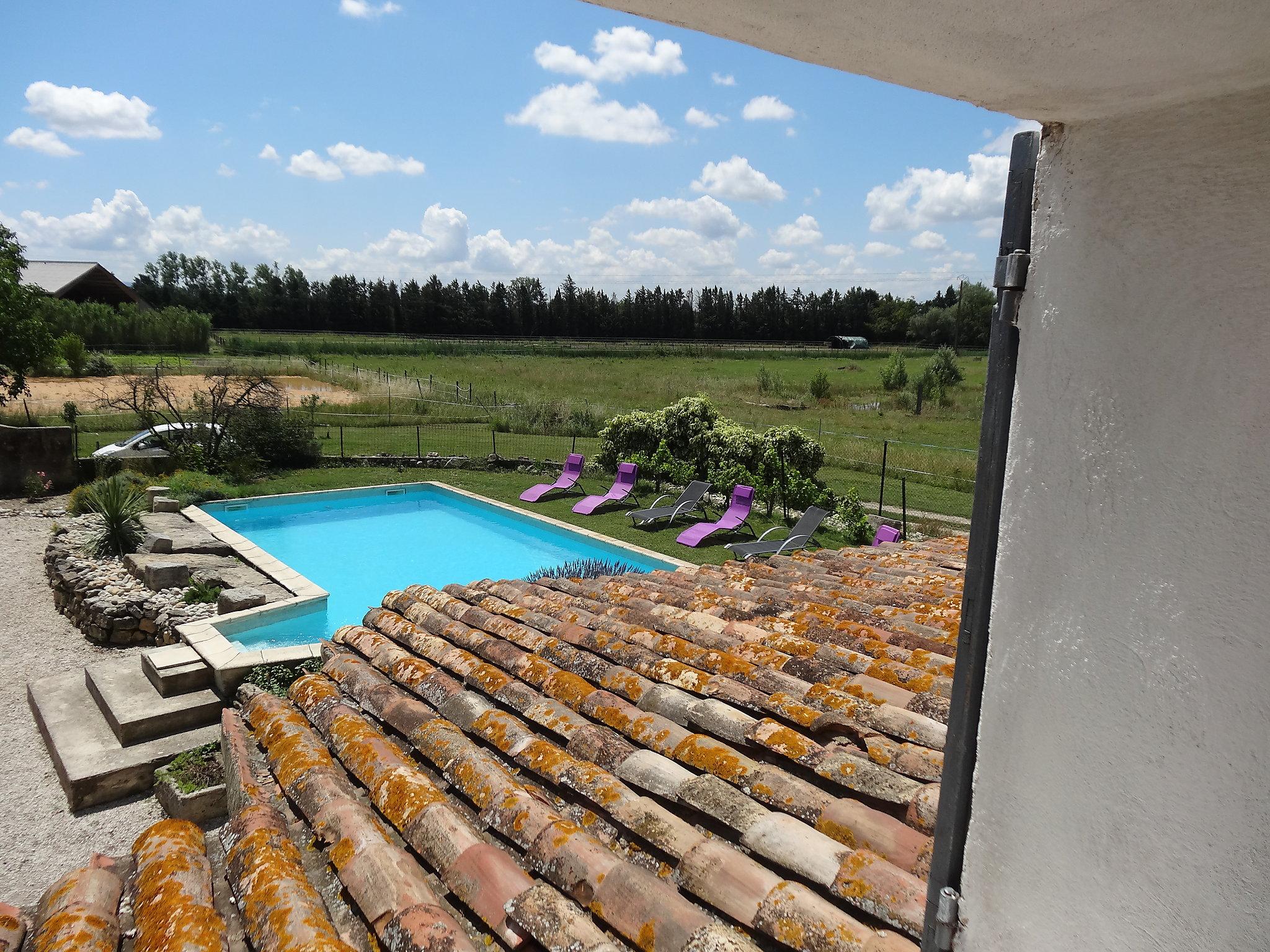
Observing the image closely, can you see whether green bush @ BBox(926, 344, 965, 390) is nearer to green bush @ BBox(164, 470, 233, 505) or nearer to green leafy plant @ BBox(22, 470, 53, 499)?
green bush @ BBox(164, 470, 233, 505)

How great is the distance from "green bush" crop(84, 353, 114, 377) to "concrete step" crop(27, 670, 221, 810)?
34.2 m

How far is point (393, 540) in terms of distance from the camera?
48.4 ft

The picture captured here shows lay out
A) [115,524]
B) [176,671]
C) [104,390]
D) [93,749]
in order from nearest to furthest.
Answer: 1. [93,749]
2. [176,671]
3. [115,524]
4. [104,390]

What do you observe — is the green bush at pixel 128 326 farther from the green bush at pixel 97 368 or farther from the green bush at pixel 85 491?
the green bush at pixel 85 491

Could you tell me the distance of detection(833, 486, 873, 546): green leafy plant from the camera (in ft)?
44.0

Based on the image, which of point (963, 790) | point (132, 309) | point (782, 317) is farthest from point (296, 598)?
point (782, 317)

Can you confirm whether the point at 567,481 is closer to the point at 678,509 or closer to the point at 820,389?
the point at 678,509

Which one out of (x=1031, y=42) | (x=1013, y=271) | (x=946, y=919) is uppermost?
(x=1031, y=42)

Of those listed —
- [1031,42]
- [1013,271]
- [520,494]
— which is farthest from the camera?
[520,494]

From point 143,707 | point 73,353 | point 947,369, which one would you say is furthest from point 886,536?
point 73,353

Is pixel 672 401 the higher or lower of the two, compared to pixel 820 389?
lower

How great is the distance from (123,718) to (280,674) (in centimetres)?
132

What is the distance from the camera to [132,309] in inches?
2069

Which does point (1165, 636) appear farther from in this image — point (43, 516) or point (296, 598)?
point (43, 516)
